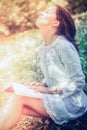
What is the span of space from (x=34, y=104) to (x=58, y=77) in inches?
5.0

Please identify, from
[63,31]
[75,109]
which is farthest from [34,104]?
[63,31]

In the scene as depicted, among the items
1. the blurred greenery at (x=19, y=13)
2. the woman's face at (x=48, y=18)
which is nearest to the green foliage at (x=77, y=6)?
the blurred greenery at (x=19, y=13)

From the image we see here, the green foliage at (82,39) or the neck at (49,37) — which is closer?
the neck at (49,37)

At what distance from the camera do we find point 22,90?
133 cm

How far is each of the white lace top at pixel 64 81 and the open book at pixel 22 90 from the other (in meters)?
0.03

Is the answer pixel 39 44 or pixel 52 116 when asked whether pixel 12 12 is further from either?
pixel 52 116

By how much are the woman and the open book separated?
1 centimetres

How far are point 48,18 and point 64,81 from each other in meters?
0.24

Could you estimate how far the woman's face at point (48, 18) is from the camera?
1431 millimetres

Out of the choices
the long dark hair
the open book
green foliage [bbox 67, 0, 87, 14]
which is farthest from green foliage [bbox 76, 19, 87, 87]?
the open book

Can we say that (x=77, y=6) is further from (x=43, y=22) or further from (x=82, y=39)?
(x=43, y=22)

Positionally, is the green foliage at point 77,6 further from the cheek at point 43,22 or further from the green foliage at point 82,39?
the cheek at point 43,22

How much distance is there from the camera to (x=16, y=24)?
5.17 feet

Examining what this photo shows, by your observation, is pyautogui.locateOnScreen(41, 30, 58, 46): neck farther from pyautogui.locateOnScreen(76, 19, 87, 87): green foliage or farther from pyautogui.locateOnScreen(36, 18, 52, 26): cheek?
pyautogui.locateOnScreen(76, 19, 87, 87): green foliage
